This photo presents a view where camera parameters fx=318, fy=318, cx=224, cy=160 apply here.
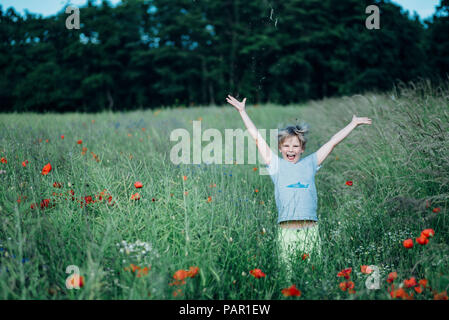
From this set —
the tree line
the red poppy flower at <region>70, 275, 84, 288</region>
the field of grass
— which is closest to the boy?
the field of grass

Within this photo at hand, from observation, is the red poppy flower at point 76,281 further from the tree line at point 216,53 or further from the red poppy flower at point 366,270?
the tree line at point 216,53

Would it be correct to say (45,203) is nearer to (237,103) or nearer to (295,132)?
(237,103)

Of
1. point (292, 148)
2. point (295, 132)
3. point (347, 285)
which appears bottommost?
point (347, 285)

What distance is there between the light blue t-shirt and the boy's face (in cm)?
6

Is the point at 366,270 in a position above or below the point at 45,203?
below

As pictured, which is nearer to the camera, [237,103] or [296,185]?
[296,185]

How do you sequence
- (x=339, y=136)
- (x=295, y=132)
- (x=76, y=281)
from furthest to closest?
(x=295, y=132), (x=339, y=136), (x=76, y=281)

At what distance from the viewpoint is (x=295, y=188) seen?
2459mm

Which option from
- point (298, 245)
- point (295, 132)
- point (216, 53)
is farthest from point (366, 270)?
point (216, 53)

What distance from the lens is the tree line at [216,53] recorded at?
23156 millimetres

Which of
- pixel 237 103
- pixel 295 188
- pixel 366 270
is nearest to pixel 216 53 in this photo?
pixel 237 103

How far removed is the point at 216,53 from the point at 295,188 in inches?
967

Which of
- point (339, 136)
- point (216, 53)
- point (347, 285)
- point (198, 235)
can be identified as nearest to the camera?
point (347, 285)

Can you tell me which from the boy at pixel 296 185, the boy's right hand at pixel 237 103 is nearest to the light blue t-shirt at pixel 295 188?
the boy at pixel 296 185
